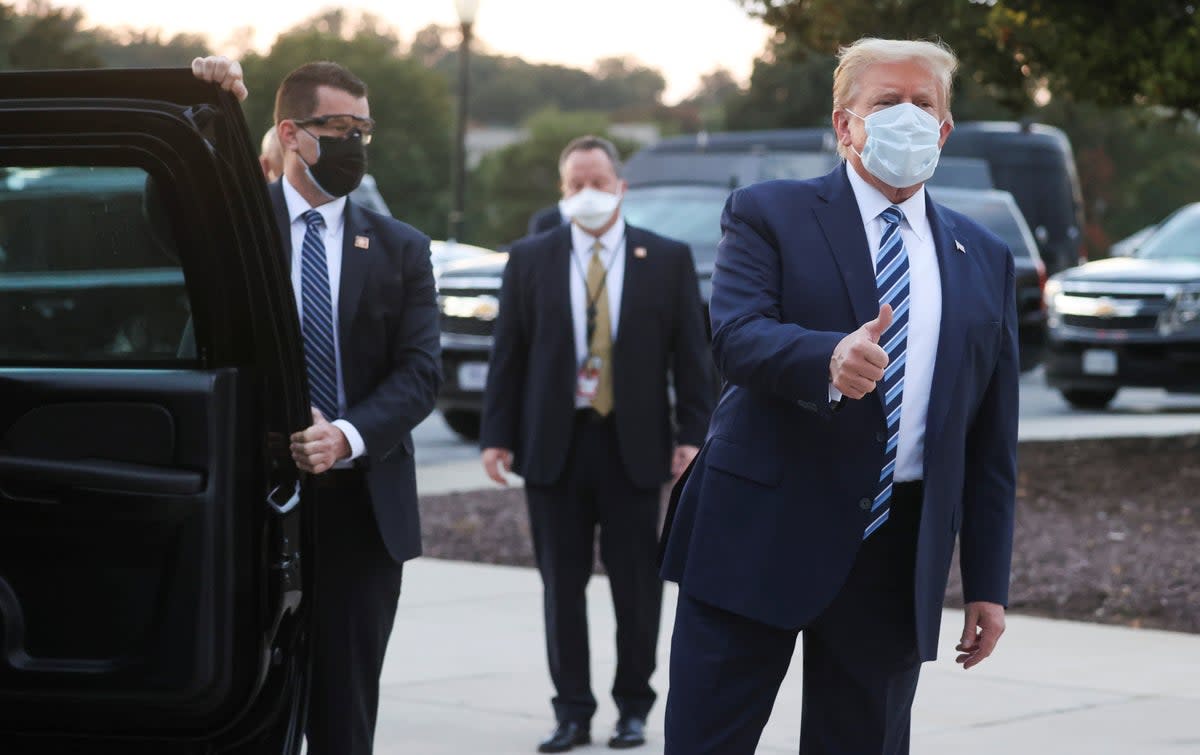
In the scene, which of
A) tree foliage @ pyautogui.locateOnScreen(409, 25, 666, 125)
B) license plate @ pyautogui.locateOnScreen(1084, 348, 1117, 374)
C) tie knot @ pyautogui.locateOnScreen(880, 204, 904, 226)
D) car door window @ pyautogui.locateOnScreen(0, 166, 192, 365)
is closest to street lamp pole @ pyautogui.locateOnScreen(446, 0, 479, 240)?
license plate @ pyautogui.locateOnScreen(1084, 348, 1117, 374)

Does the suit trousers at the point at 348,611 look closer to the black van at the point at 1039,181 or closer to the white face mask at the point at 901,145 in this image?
the white face mask at the point at 901,145

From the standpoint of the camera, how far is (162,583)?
11.0 feet

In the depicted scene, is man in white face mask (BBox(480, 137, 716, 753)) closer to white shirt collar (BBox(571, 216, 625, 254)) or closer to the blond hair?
white shirt collar (BBox(571, 216, 625, 254))

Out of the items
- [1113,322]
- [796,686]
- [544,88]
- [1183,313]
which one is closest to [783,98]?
[1113,322]

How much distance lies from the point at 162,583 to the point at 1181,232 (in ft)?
49.2

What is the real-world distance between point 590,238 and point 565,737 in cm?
169

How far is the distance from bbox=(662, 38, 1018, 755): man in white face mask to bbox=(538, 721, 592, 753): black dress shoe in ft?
7.79

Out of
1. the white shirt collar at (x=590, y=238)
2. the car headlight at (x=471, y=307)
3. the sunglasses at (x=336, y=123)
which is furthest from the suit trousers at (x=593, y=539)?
the car headlight at (x=471, y=307)

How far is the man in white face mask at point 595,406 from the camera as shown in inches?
259

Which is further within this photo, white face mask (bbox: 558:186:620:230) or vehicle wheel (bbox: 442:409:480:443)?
vehicle wheel (bbox: 442:409:480:443)

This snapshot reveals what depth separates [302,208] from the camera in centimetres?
471

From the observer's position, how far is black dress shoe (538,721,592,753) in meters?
6.26

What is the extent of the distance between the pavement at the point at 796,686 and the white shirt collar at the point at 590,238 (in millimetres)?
1502

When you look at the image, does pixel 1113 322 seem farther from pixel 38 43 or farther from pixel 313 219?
pixel 38 43
